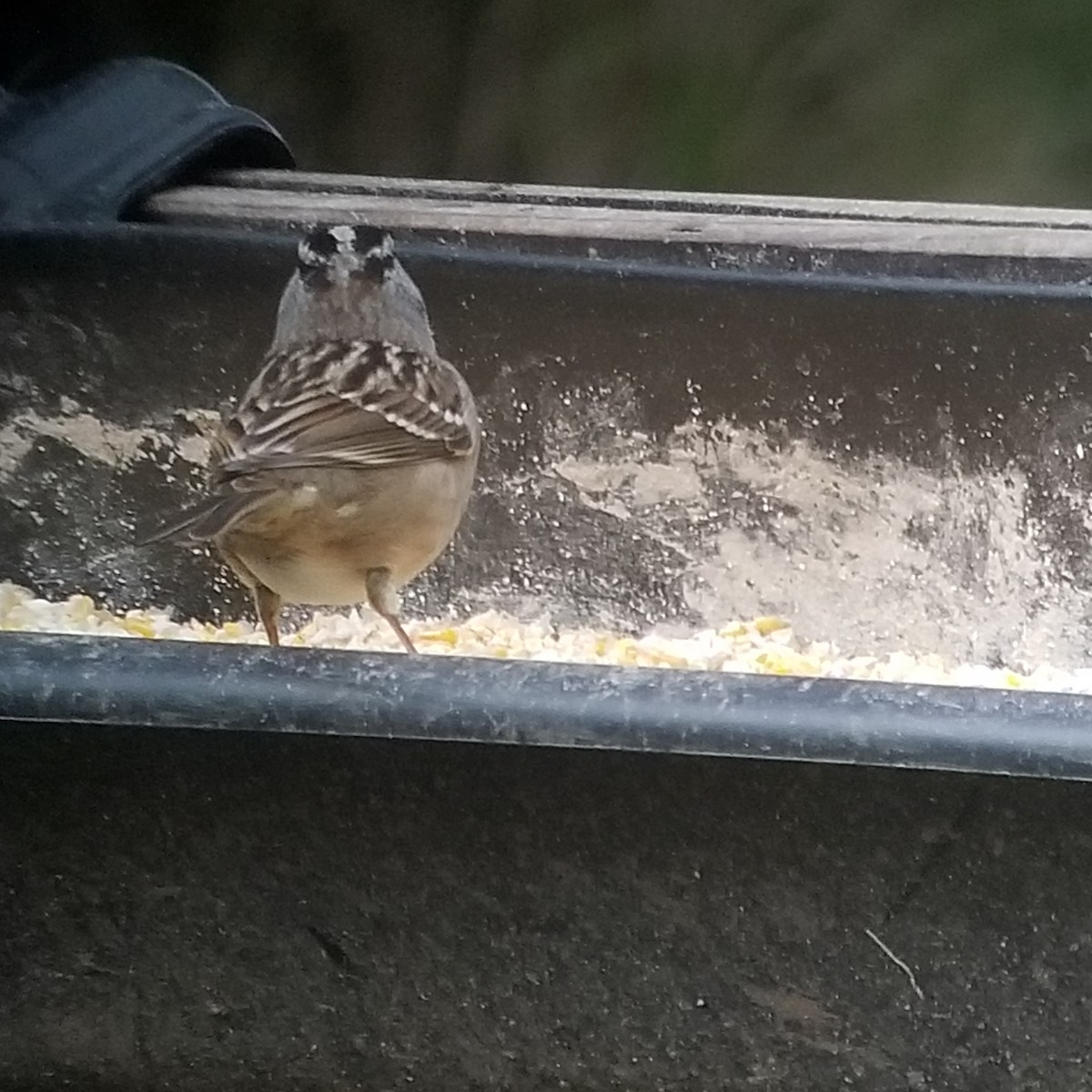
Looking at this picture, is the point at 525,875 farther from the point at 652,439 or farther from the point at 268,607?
the point at 652,439

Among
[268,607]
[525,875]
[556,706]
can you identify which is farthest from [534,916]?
[268,607]

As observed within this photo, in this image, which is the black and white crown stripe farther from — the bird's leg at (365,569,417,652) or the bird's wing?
the bird's leg at (365,569,417,652)

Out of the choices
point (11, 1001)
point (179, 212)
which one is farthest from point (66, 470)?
point (11, 1001)

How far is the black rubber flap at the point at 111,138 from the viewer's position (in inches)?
123

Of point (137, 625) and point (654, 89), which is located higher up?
point (654, 89)

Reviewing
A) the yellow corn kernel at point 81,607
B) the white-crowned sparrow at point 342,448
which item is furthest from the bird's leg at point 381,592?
the yellow corn kernel at point 81,607

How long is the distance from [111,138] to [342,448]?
1.29m

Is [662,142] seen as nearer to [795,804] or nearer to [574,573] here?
[574,573]

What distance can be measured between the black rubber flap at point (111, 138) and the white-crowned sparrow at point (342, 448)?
1.80 feet

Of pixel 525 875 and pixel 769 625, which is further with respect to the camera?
pixel 769 625

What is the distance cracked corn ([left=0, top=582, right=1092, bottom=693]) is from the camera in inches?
113

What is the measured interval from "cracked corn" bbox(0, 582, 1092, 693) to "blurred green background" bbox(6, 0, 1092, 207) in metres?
2.18

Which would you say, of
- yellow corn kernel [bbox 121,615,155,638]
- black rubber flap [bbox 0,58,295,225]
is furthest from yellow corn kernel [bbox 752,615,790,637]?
black rubber flap [bbox 0,58,295,225]

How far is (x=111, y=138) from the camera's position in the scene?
3.31 meters
